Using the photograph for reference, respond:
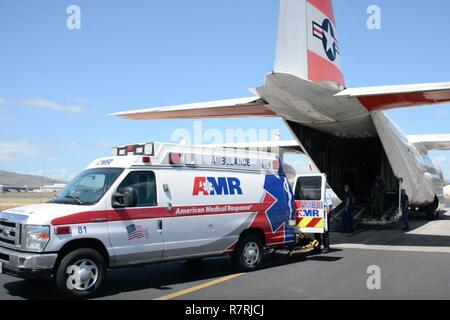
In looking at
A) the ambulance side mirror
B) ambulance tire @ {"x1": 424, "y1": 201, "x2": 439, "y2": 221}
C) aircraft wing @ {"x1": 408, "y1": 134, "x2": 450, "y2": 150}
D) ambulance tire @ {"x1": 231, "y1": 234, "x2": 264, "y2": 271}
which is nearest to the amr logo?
ambulance tire @ {"x1": 231, "y1": 234, "x2": 264, "y2": 271}

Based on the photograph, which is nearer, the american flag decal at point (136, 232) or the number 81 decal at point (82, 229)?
the number 81 decal at point (82, 229)

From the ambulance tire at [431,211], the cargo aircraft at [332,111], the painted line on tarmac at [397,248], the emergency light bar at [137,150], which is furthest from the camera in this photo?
the ambulance tire at [431,211]

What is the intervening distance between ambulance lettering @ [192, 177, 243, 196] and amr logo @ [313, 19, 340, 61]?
216 inches

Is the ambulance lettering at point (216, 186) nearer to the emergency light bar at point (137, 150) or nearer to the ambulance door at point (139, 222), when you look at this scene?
the ambulance door at point (139, 222)

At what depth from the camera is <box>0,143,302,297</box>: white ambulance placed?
6.73m

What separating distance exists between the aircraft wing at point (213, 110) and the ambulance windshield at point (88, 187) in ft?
23.5

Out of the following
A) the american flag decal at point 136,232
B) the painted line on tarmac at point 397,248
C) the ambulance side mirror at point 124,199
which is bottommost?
the painted line on tarmac at point 397,248

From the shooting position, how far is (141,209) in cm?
759

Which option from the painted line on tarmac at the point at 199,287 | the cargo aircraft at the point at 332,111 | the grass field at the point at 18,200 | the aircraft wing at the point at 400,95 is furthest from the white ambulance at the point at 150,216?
the grass field at the point at 18,200

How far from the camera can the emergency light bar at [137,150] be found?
802 centimetres

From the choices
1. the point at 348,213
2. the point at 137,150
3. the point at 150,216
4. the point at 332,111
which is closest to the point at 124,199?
the point at 150,216

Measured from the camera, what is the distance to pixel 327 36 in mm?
13156

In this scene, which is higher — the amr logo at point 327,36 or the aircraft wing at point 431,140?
the amr logo at point 327,36
